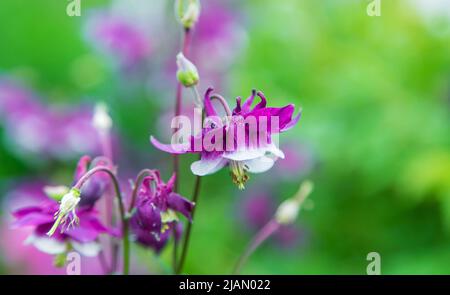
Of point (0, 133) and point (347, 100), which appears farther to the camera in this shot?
point (0, 133)

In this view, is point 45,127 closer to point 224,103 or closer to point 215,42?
point 215,42

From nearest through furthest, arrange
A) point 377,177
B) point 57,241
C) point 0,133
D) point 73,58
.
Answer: point 57,241 < point 377,177 < point 0,133 < point 73,58

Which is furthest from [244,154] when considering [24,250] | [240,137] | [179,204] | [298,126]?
[24,250]

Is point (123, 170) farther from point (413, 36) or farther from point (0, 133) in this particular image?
point (413, 36)

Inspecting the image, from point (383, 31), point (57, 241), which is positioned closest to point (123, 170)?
point (383, 31)

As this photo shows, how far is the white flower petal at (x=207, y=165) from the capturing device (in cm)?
82

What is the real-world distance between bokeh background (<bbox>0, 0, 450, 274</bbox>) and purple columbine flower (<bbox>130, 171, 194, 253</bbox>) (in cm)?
82

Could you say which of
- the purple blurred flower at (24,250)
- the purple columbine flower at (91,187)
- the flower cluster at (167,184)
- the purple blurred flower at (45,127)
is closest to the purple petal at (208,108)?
the flower cluster at (167,184)

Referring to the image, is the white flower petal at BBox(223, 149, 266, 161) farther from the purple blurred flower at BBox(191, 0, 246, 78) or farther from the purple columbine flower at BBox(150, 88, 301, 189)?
the purple blurred flower at BBox(191, 0, 246, 78)

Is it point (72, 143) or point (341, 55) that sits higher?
point (341, 55)

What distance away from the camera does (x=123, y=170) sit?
91.5 inches

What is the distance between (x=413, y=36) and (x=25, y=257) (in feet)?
4.66

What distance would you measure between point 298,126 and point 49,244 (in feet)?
3.88

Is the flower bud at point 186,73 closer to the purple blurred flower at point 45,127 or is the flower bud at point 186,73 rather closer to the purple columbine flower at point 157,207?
the purple columbine flower at point 157,207
